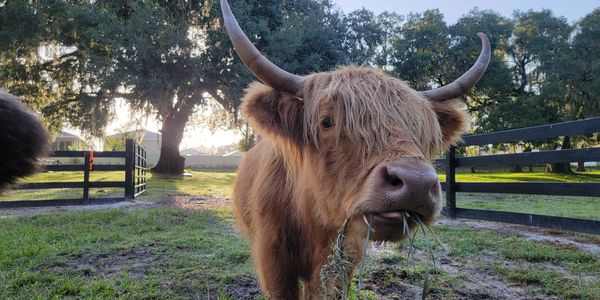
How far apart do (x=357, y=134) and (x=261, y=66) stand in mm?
726

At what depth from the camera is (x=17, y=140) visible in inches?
61.1

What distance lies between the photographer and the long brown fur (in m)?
2.02

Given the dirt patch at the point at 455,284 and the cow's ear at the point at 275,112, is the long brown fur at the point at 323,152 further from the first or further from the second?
the dirt patch at the point at 455,284

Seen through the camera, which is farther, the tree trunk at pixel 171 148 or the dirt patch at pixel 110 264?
the tree trunk at pixel 171 148

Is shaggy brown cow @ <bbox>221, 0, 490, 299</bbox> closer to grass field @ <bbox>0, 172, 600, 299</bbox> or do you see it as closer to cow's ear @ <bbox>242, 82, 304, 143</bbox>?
cow's ear @ <bbox>242, 82, 304, 143</bbox>

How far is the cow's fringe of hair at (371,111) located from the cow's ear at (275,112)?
0.29 ft

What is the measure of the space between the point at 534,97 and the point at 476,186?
71.5 ft

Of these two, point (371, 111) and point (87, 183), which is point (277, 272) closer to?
point (371, 111)

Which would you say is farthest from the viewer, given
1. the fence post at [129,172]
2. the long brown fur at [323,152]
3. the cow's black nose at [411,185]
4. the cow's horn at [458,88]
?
the fence post at [129,172]

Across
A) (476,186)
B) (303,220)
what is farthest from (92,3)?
(303,220)

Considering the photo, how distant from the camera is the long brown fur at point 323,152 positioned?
2.02 meters

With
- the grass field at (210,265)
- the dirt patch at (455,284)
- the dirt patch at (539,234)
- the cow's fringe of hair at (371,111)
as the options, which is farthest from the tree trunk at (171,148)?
the cow's fringe of hair at (371,111)

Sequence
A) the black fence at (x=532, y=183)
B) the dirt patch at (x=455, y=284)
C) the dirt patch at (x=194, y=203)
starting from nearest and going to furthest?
the dirt patch at (x=455, y=284) < the black fence at (x=532, y=183) < the dirt patch at (x=194, y=203)

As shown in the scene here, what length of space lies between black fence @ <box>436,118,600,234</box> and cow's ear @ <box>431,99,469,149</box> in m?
3.13
